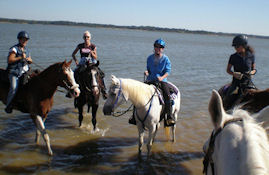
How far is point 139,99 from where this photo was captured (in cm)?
497

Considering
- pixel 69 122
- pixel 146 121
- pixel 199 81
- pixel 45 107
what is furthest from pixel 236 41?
pixel 199 81

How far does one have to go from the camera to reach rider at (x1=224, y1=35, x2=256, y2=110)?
5.13 meters

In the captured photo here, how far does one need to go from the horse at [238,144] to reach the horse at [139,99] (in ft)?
10.0

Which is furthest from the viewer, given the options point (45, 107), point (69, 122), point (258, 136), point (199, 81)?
point (199, 81)

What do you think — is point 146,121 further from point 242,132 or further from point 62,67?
point 242,132

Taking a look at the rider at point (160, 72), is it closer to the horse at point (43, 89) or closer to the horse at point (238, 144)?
the horse at point (43, 89)

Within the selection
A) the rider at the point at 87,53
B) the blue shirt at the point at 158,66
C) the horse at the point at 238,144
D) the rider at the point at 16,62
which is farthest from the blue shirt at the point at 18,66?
the horse at the point at 238,144

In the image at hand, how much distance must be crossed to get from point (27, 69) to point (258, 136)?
596 centimetres

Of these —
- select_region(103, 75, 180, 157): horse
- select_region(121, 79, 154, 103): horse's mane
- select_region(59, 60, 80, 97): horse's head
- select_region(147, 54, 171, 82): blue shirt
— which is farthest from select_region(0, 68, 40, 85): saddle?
select_region(147, 54, 171, 82): blue shirt

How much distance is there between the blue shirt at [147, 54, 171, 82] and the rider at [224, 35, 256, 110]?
1.60m

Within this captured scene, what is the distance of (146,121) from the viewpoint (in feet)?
17.2

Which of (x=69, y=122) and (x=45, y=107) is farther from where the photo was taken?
(x=69, y=122)

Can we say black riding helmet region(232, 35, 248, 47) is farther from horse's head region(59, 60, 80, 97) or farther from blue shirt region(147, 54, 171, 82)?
horse's head region(59, 60, 80, 97)

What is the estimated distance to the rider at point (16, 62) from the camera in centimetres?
550
